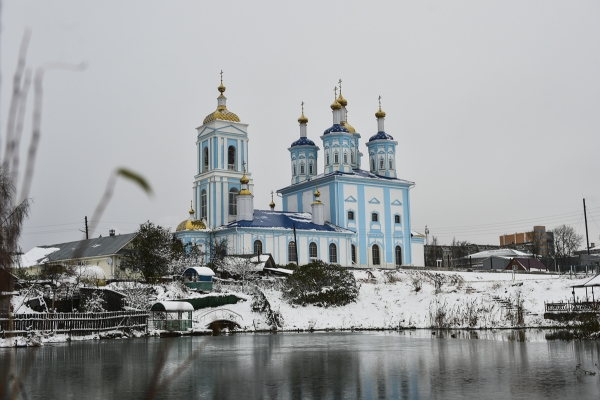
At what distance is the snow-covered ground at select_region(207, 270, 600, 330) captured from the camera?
36.7 metres

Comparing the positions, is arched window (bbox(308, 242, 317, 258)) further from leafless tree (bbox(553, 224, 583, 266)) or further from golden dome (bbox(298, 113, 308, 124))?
leafless tree (bbox(553, 224, 583, 266))

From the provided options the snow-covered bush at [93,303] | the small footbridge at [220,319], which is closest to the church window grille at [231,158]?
the small footbridge at [220,319]

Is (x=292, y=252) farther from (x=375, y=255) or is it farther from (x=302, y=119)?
(x=302, y=119)

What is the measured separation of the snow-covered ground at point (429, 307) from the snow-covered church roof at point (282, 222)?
42.5 feet

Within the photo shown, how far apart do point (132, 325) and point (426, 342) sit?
1477 centimetres

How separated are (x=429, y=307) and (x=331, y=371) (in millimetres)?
23500

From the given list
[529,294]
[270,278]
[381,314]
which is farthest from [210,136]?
[529,294]

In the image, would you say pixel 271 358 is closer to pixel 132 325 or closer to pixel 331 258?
pixel 132 325

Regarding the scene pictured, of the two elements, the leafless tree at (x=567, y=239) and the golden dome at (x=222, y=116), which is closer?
the golden dome at (x=222, y=116)

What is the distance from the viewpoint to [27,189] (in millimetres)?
2277

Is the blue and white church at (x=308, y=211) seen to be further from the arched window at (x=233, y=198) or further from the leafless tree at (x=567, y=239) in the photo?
the leafless tree at (x=567, y=239)

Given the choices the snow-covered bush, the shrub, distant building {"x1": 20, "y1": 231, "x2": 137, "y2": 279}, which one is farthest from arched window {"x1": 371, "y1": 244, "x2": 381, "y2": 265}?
the snow-covered bush

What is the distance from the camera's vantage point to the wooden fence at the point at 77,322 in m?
29.0

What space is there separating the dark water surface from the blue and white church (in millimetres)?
33372
